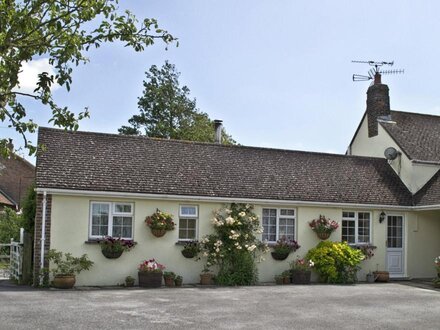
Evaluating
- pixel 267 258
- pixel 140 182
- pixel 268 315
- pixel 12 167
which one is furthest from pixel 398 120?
pixel 12 167

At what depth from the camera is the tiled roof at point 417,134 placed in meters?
22.7

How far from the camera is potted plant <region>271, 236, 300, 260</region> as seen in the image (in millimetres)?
18766

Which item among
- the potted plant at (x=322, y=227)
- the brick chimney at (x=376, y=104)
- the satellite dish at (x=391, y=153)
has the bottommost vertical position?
the potted plant at (x=322, y=227)

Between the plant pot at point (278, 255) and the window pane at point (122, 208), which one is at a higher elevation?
the window pane at point (122, 208)

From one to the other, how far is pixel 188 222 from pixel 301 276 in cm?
406

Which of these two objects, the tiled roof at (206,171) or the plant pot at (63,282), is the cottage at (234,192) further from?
the plant pot at (63,282)

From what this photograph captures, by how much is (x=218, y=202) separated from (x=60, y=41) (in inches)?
543

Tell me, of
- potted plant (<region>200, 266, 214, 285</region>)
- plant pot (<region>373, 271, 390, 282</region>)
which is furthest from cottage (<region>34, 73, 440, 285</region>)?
plant pot (<region>373, 271, 390, 282</region>)

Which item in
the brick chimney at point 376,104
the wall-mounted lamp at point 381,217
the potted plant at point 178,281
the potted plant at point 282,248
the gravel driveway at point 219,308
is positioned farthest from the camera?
the brick chimney at point 376,104

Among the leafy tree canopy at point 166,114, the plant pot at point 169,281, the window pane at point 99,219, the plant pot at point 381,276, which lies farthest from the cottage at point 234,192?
the leafy tree canopy at point 166,114

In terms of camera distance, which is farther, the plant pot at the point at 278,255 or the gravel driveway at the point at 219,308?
the plant pot at the point at 278,255

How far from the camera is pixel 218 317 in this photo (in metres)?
11.2

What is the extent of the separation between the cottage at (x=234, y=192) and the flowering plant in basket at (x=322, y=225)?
0.88ft

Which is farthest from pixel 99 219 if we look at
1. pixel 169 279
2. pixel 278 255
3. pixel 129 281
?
pixel 278 255
